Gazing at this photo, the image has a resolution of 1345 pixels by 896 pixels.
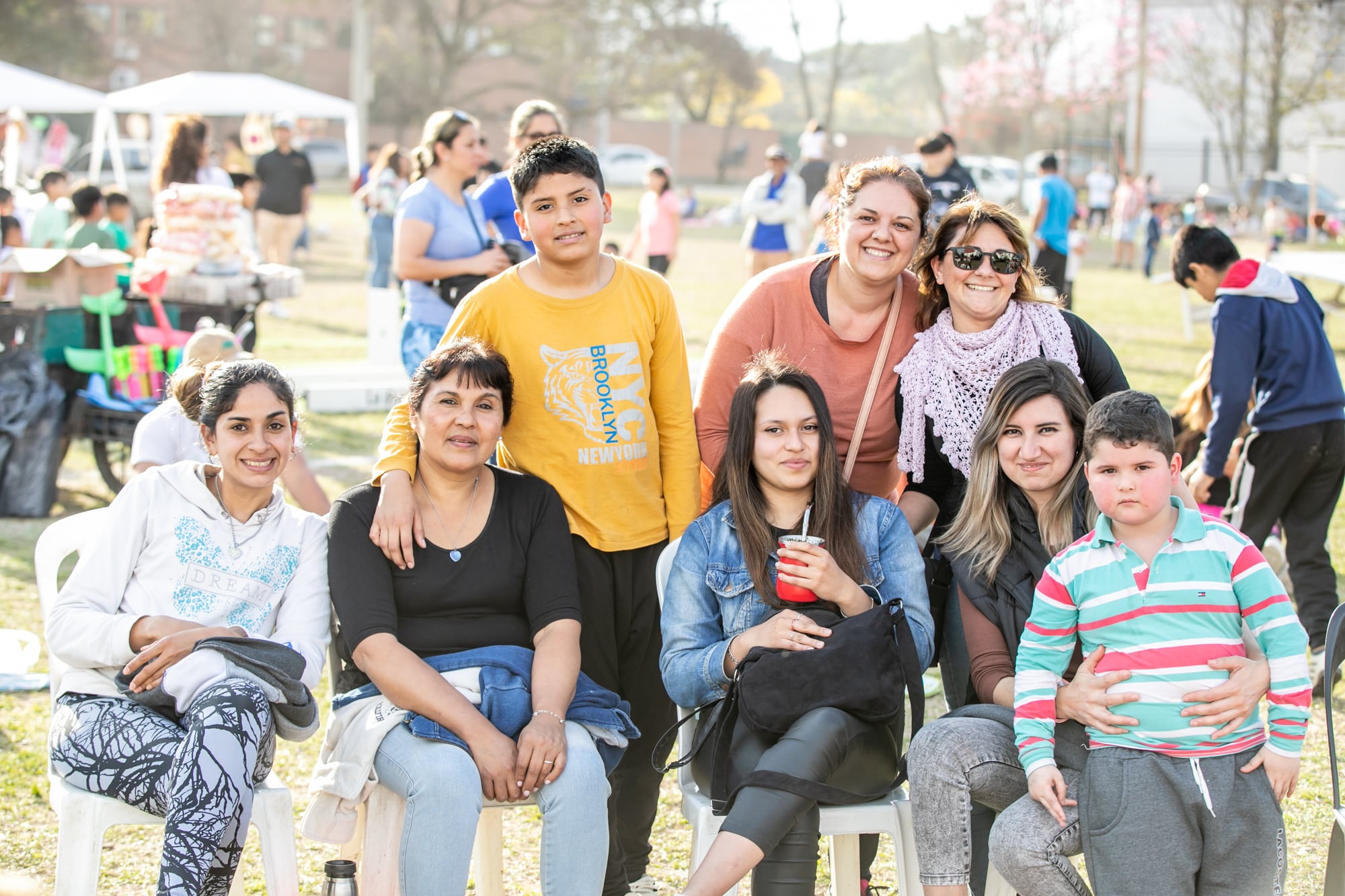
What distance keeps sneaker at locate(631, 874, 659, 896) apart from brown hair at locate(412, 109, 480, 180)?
335cm

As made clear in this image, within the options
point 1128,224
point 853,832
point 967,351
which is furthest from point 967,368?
point 1128,224

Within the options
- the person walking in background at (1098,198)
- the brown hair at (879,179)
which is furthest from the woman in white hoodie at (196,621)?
the person walking in background at (1098,198)

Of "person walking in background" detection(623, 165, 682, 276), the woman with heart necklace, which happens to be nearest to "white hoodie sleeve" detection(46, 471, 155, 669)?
the woman with heart necklace

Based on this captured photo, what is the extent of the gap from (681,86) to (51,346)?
3885 cm

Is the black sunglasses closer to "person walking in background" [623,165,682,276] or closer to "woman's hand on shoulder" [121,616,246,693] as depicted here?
"woman's hand on shoulder" [121,616,246,693]

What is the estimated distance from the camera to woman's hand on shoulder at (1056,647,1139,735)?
8.21 feet

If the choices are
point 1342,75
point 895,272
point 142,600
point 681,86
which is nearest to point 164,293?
point 142,600

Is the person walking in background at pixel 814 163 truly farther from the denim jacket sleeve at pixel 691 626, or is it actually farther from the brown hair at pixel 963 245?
the denim jacket sleeve at pixel 691 626

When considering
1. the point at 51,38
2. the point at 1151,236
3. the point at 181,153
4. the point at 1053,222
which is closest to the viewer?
the point at 181,153

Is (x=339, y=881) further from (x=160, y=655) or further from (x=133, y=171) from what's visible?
(x=133, y=171)

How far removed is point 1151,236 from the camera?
20.3 metres

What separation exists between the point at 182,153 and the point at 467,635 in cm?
748

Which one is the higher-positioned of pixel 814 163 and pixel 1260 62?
pixel 1260 62

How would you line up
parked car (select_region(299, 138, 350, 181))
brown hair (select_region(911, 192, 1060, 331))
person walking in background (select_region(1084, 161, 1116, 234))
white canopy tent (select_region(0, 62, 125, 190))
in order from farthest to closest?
parked car (select_region(299, 138, 350, 181)) → person walking in background (select_region(1084, 161, 1116, 234)) → white canopy tent (select_region(0, 62, 125, 190)) → brown hair (select_region(911, 192, 1060, 331))
